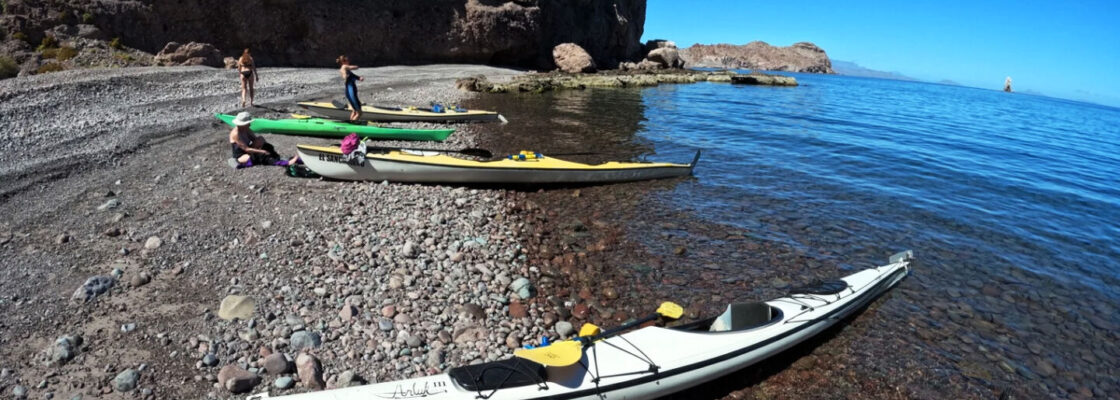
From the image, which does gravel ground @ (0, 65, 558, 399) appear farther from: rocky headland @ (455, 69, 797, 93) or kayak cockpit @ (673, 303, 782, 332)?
rocky headland @ (455, 69, 797, 93)

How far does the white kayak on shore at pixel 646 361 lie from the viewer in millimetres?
3770

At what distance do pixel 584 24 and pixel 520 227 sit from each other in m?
50.0

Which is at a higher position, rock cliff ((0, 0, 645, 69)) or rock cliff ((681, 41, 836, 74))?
rock cliff ((681, 41, 836, 74))

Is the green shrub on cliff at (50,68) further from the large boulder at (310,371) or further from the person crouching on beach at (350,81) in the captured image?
the large boulder at (310,371)

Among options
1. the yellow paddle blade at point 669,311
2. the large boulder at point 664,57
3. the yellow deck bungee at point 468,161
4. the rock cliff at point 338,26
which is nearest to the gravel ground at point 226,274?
the yellow deck bungee at point 468,161

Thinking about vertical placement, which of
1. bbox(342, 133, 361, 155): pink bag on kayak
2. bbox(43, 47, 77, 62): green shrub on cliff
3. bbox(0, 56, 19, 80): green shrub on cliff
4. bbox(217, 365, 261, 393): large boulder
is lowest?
bbox(217, 365, 261, 393): large boulder

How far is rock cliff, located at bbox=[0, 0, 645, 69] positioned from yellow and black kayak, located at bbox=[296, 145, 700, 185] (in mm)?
22710

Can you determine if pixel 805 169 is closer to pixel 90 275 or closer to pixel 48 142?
pixel 90 275

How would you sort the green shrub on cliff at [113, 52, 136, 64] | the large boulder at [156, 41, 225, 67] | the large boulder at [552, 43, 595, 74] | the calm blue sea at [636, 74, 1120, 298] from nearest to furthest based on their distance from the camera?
the calm blue sea at [636, 74, 1120, 298] < the green shrub on cliff at [113, 52, 136, 64] < the large boulder at [156, 41, 225, 67] < the large boulder at [552, 43, 595, 74]

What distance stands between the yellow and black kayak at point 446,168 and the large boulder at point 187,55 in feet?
67.3

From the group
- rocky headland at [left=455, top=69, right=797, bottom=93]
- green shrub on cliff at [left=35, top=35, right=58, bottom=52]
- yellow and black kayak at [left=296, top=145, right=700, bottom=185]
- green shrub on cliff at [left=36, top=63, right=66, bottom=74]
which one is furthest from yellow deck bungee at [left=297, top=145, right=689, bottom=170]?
green shrub on cliff at [left=35, top=35, right=58, bottom=52]

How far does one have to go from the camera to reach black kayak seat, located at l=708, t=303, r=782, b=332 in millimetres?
5157

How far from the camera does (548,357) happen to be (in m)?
4.05

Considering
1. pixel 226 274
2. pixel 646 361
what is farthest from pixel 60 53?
pixel 646 361
